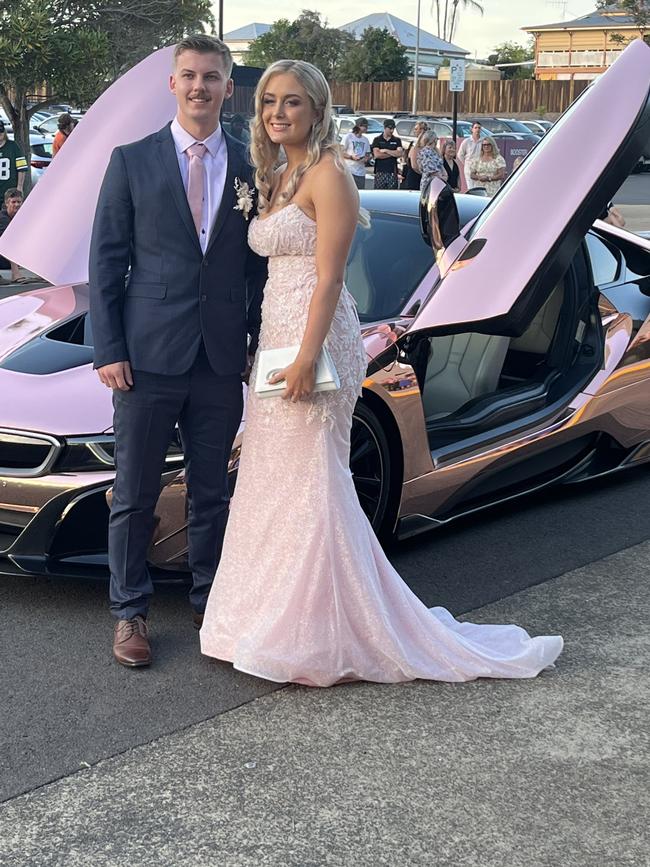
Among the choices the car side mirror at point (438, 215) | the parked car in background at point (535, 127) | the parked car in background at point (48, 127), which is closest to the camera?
the car side mirror at point (438, 215)

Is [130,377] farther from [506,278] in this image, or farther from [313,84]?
[506,278]

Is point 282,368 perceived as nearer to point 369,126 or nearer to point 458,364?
point 458,364

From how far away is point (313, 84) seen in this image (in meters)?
3.33

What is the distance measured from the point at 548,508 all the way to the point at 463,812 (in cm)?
272

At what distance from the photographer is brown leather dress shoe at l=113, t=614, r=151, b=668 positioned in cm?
361

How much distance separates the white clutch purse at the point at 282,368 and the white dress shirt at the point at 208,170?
39cm

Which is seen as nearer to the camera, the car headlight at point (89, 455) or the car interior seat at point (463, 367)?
the car headlight at point (89, 455)

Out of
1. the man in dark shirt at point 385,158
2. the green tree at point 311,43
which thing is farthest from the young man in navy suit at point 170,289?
the green tree at point 311,43

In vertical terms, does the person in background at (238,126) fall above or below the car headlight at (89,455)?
above

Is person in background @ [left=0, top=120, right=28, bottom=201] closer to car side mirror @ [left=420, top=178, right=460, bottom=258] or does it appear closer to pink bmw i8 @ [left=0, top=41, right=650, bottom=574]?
pink bmw i8 @ [left=0, top=41, right=650, bottom=574]

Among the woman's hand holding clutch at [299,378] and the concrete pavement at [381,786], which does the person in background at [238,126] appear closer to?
the woman's hand holding clutch at [299,378]

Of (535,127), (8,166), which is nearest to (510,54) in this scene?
(535,127)

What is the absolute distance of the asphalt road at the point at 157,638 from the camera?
3.17m

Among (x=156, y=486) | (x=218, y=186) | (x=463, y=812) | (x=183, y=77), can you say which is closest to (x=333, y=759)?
(x=463, y=812)
